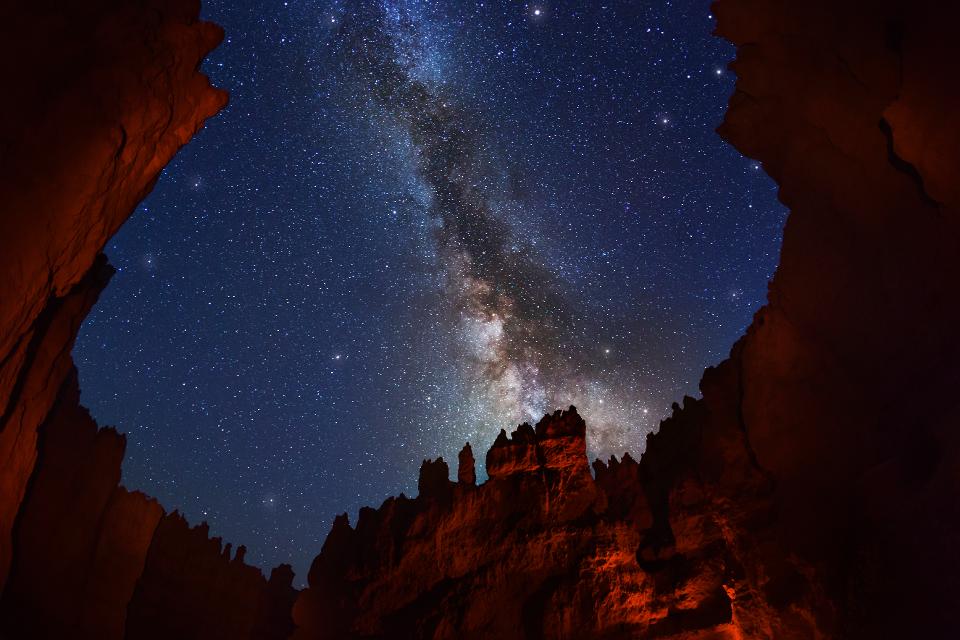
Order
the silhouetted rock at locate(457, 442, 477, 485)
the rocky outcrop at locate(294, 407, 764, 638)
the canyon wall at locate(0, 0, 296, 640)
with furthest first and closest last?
the silhouetted rock at locate(457, 442, 477, 485) → the rocky outcrop at locate(294, 407, 764, 638) → the canyon wall at locate(0, 0, 296, 640)

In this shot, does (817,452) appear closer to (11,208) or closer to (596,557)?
(596,557)

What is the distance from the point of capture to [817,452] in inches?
396

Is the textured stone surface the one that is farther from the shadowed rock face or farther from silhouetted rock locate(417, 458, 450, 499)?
silhouetted rock locate(417, 458, 450, 499)

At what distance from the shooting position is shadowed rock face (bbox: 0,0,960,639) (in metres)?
7.18

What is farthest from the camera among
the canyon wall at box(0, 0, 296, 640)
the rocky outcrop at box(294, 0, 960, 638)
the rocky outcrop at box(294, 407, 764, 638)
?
the rocky outcrop at box(294, 407, 764, 638)

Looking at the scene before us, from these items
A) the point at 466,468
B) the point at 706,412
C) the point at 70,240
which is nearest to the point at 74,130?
the point at 70,240

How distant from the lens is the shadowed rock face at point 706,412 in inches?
283

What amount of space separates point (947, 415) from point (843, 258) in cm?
327

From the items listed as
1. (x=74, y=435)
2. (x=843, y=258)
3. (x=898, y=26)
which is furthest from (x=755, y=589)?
(x=74, y=435)

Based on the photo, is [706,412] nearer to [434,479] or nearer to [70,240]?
A: [434,479]

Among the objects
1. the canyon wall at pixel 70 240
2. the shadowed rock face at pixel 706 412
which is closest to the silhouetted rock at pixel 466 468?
the shadowed rock face at pixel 706 412

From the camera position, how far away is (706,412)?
1362 centimetres

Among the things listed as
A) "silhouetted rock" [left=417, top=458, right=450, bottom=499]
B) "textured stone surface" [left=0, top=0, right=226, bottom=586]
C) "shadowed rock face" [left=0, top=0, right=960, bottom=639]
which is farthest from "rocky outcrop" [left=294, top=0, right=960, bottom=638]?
"textured stone surface" [left=0, top=0, right=226, bottom=586]

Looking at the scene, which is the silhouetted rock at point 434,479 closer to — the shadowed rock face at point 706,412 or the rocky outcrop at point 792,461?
the shadowed rock face at point 706,412
